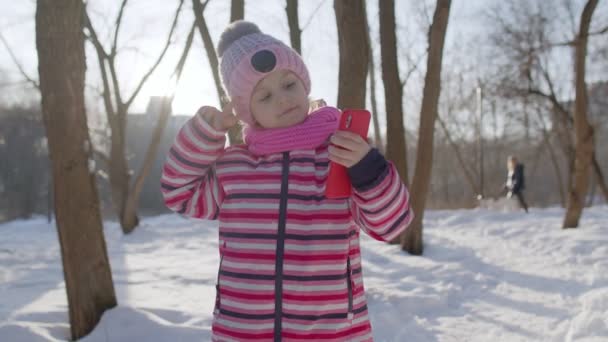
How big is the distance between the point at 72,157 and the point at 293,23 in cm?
386

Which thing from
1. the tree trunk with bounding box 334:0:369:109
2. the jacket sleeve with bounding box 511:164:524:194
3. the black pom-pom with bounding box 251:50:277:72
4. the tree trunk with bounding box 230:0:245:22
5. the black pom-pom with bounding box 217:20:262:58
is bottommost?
the jacket sleeve with bounding box 511:164:524:194

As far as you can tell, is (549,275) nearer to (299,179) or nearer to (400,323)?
(400,323)

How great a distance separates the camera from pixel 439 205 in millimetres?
18953

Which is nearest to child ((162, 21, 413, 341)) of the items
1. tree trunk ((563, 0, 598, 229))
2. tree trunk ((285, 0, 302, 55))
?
tree trunk ((285, 0, 302, 55))

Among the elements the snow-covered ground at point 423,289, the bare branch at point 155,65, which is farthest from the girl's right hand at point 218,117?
the bare branch at point 155,65

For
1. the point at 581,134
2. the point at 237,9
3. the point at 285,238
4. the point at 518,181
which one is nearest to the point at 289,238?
the point at 285,238

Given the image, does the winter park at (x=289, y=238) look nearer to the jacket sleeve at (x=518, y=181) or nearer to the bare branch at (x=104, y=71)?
the bare branch at (x=104, y=71)

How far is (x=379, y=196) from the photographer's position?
130cm

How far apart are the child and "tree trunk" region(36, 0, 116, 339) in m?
1.84

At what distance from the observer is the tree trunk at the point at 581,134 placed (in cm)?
735

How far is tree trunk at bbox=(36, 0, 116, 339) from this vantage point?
2.95 metres

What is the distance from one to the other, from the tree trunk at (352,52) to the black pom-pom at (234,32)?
224 centimetres

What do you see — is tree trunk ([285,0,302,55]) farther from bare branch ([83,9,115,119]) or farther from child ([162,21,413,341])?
bare branch ([83,9,115,119])

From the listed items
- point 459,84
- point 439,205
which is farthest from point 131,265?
point 459,84
